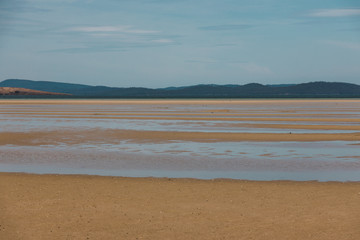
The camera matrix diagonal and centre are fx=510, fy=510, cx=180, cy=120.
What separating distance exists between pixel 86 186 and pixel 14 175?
2.86 meters

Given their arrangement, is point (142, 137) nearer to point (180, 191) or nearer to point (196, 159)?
point (196, 159)

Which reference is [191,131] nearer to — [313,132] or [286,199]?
[313,132]

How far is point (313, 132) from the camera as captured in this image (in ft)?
97.1

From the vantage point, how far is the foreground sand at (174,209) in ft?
28.4

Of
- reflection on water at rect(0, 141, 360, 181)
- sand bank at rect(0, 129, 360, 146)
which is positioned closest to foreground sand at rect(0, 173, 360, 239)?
reflection on water at rect(0, 141, 360, 181)

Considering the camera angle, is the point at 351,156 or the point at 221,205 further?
the point at 351,156

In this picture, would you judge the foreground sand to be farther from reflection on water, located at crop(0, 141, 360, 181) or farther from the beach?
reflection on water, located at crop(0, 141, 360, 181)

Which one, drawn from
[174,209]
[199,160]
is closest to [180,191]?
[174,209]

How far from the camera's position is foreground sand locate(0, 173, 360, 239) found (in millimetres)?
8656

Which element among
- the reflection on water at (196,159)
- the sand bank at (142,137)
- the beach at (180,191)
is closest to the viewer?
the beach at (180,191)

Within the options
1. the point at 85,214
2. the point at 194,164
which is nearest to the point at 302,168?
the point at 194,164

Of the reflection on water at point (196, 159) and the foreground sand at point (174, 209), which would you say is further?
the reflection on water at point (196, 159)

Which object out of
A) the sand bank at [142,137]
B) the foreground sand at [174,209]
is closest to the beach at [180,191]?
the foreground sand at [174,209]

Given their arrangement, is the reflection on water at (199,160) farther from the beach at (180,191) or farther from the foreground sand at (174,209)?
the foreground sand at (174,209)
